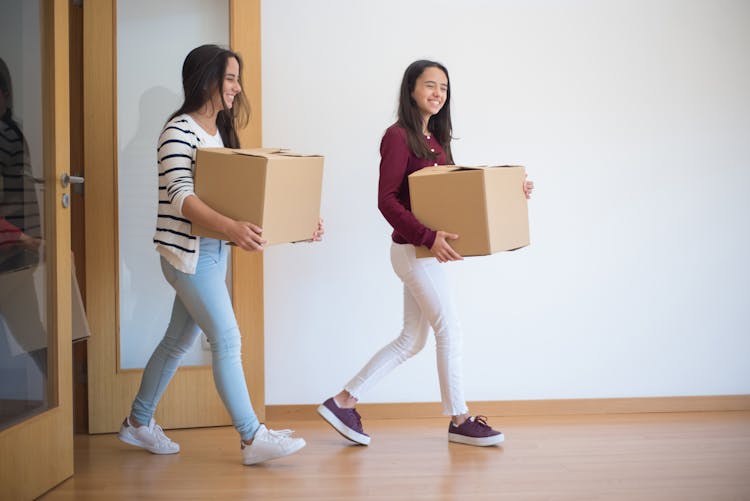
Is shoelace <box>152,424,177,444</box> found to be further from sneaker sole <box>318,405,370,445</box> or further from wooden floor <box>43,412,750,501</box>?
sneaker sole <box>318,405,370,445</box>

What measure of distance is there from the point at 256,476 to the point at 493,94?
164cm

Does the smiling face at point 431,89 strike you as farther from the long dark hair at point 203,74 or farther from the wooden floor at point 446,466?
the wooden floor at point 446,466

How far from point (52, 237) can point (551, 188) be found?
5.85ft

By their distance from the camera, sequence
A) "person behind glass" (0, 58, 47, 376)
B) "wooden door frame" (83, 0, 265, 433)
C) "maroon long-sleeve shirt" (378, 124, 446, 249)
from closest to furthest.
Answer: "person behind glass" (0, 58, 47, 376) → "maroon long-sleeve shirt" (378, 124, 446, 249) → "wooden door frame" (83, 0, 265, 433)

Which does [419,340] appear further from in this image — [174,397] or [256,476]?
[174,397]

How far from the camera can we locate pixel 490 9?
3.19 metres

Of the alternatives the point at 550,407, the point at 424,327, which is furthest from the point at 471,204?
the point at 550,407

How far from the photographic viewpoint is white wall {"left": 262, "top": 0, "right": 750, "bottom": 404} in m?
3.17

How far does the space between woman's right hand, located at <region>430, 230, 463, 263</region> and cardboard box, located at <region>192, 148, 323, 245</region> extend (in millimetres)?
397

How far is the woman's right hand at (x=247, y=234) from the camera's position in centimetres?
221

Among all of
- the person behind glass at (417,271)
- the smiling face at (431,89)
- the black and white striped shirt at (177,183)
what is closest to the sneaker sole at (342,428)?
the person behind glass at (417,271)

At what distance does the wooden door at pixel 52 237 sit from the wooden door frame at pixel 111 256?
19.7 inches

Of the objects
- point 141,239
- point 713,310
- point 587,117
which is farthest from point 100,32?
point 713,310

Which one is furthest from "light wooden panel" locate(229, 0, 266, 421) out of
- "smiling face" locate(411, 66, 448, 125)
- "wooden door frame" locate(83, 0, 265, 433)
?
"smiling face" locate(411, 66, 448, 125)
